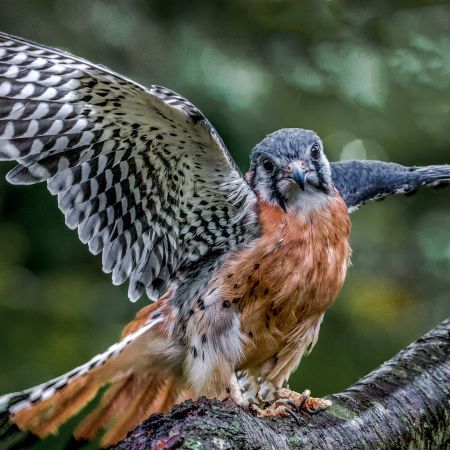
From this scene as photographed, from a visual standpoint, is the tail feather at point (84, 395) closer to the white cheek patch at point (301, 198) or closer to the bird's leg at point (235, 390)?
the bird's leg at point (235, 390)

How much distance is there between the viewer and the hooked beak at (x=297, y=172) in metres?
4.03

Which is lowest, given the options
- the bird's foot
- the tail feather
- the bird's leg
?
the tail feather

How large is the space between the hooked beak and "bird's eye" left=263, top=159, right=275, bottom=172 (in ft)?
0.35

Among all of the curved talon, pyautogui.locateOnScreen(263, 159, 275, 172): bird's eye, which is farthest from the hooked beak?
the curved talon

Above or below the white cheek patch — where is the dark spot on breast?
below

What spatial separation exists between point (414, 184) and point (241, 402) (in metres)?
1.51

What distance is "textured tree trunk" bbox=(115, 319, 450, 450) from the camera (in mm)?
2568

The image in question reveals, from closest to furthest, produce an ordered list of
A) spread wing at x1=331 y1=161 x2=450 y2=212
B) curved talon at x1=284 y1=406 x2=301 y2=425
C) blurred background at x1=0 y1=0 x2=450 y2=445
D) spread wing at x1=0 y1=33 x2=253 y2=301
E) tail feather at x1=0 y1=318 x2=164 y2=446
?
curved talon at x1=284 y1=406 x2=301 y2=425 → spread wing at x1=0 y1=33 x2=253 y2=301 → tail feather at x1=0 y1=318 x2=164 y2=446 → spread wing at x1=331 y1=161 x2=450 y2=212 → blurred background at x1=0 y1=0 x2=450 y2=445

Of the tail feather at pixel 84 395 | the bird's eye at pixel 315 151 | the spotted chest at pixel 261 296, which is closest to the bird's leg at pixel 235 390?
the spotted chest at pixel 261 296

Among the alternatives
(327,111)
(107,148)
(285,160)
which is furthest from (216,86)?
(107,148)

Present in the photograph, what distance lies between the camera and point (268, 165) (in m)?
4.19

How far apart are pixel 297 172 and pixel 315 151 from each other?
8.6 inches

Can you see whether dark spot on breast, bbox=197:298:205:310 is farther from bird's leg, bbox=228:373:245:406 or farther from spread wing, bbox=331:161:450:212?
spread wing, bbox=331:161:450:212

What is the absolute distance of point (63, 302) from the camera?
197 inches
